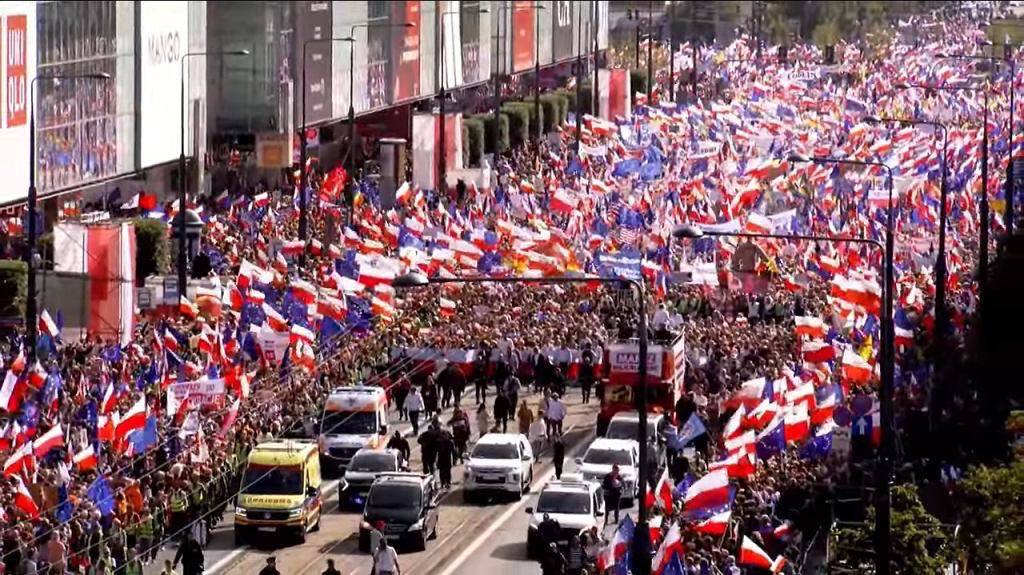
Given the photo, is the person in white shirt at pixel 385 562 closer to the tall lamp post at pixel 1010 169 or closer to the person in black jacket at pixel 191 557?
the person in black jacket at pixel 191 557

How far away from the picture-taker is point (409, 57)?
108750 mm

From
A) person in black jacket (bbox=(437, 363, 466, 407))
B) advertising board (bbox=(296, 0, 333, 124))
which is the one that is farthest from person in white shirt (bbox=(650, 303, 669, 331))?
advertising board (bbox=(296, 0, 333, 124))

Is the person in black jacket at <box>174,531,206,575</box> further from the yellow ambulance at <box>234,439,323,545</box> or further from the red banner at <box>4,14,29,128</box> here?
the red banner at <box>4,14,29,128</box>

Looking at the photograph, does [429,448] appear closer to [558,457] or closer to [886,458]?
[558,457]


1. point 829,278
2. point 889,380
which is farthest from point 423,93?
point 889,380

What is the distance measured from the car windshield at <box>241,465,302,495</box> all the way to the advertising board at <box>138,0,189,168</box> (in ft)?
133

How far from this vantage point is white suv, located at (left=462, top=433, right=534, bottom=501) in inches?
1713

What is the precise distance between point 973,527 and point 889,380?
192 centimetres

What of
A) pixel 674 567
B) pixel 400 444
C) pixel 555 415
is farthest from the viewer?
pixel 555 415

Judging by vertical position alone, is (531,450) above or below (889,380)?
below

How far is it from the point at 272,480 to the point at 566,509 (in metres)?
4.07

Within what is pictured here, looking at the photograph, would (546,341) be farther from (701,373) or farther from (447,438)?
(447,438)

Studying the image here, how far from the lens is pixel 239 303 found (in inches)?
1932

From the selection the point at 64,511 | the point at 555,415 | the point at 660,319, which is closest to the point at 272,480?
the point at 64,511
